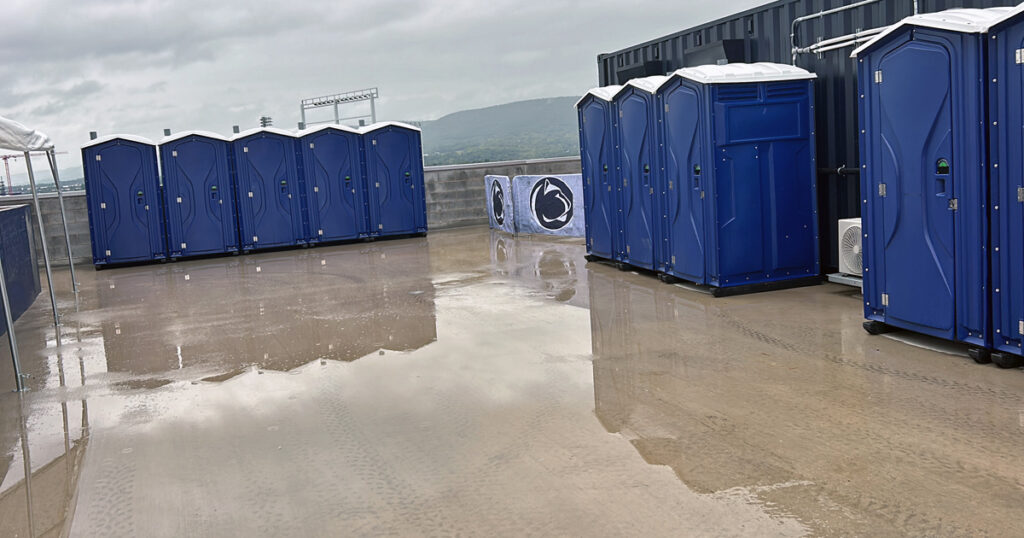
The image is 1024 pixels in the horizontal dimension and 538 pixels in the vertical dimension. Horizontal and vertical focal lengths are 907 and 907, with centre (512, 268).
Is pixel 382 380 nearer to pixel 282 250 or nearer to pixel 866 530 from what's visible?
pixel 866 530

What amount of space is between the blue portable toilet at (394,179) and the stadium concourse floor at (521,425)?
8.57 m

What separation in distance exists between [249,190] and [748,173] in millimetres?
10895

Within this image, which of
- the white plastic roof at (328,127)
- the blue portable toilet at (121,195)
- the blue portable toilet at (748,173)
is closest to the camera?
the blue portable toilet at (748,173)

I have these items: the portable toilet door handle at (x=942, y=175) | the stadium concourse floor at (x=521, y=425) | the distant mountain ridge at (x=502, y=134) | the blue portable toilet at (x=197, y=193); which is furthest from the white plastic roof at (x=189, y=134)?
the portable toilet door handle at (x=942, y=175)

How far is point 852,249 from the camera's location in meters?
8.54

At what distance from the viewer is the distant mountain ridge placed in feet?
68.3

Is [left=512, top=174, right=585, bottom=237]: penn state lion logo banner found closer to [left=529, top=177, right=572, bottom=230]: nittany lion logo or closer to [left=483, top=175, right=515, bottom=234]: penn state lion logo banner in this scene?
[left=529, top=177, right=572, bottom=230]: nittany lion logo

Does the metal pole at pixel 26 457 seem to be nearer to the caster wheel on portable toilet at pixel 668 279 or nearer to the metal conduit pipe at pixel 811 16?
the caster wheel on portable toilet at pixel 668 279

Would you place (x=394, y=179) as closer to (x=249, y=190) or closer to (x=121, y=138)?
(x=249, y=190)

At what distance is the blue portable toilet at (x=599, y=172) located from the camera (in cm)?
1138

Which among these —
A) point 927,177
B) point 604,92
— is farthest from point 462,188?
point 927,177

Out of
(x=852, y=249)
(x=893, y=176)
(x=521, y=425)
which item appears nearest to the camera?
(x=521, y=425)

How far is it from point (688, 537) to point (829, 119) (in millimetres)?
6787

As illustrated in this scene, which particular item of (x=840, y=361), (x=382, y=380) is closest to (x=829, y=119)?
(x=840, y=361)
